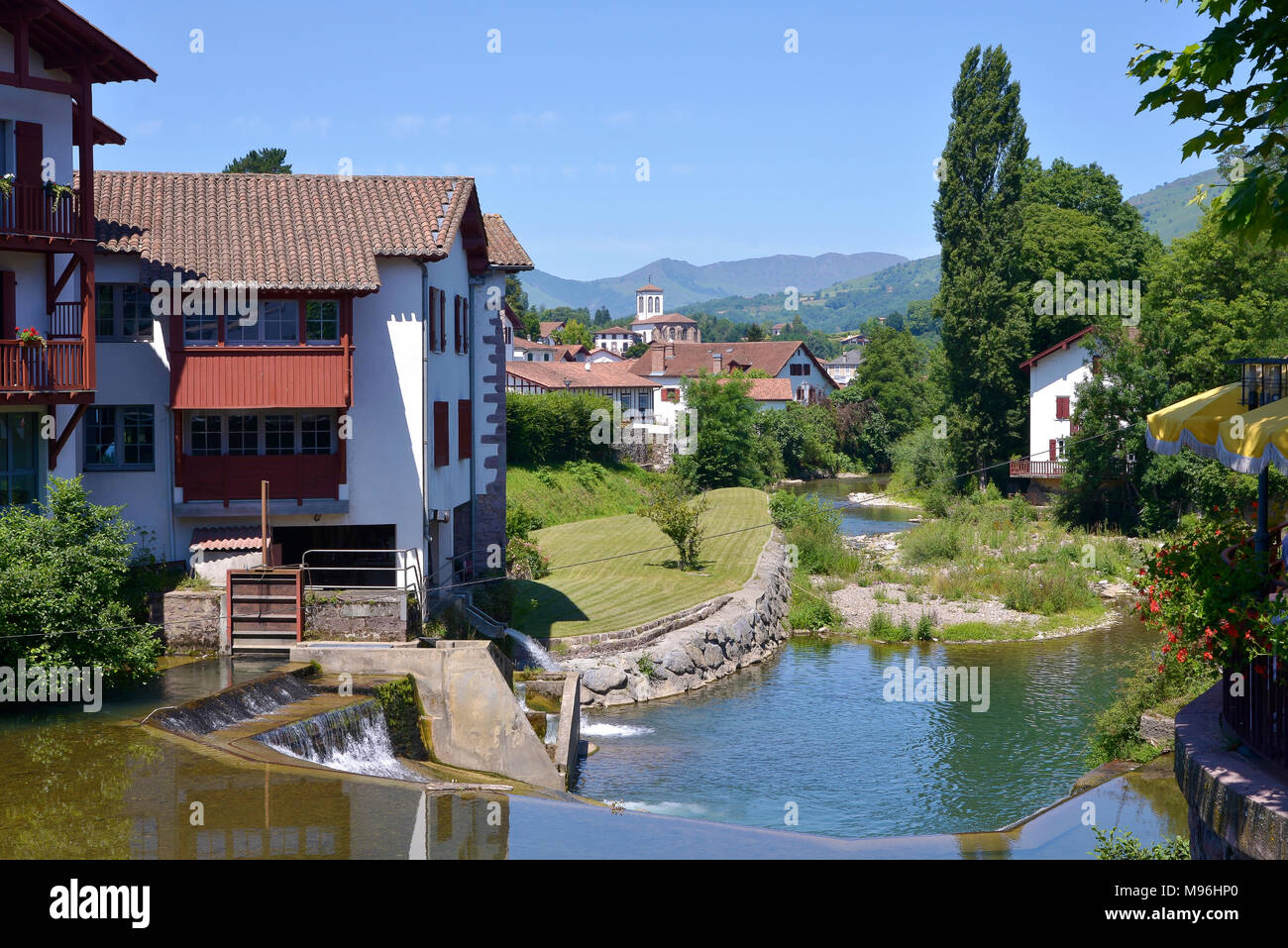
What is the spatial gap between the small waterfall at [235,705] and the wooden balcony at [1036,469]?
1936 inches

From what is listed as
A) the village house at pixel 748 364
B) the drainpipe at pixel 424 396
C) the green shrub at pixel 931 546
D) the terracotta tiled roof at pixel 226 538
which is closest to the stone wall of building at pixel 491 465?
the drainpipe at pixel 424 396

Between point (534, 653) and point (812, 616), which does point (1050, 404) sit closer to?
point (812, 616)

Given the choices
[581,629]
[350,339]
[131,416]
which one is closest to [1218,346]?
[581,629]

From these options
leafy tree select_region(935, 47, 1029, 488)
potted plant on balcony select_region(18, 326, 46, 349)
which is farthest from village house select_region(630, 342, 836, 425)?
potted plant on balcony select_region(18, 326, 46, 349)

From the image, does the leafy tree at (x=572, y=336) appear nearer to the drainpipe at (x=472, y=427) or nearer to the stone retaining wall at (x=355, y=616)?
the drainpipe at (x=472, y=427)

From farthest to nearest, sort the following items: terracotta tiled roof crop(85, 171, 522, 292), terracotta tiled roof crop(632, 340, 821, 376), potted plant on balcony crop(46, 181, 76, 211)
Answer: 1. terracotta tiled roof crop(632, 340, 821, 376)
2. terracotta tiled roof crop(85, 171, 522, 292)
3. potted plant on balcony crop(46, 181, 76, 211)

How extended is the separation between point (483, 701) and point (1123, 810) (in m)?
11.1

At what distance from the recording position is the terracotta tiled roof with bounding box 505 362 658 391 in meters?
73.2

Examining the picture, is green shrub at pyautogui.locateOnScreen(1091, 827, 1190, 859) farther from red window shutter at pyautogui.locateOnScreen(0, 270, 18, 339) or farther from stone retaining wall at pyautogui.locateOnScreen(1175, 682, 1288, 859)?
red window shutter at pyautogui.locateOnScreen(0, 270, 18, 339)

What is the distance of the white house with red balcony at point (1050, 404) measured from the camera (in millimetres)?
62844

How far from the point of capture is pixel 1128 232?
73.0 meters

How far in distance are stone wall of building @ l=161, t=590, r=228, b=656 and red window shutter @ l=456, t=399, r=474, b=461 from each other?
29.1 ft

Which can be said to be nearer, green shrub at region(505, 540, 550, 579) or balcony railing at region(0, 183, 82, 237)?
balcony railing at region(0, 183, 82, 237)
